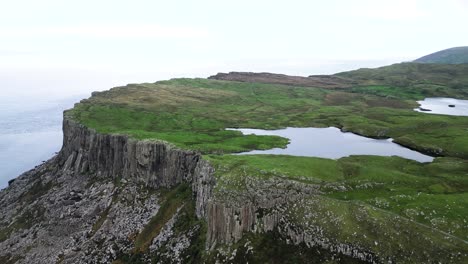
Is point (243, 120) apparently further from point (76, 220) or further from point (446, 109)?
point (446, 109)

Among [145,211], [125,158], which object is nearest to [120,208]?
[145,211]

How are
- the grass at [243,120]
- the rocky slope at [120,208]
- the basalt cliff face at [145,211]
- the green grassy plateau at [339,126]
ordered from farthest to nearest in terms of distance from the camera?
the grass at [243,120], the rocky slope at [120,208], the basalt cliff face at [145,211], the green grassy plateau at [339,126]

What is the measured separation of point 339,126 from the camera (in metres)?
139

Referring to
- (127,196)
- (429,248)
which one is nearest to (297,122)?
(127,196)

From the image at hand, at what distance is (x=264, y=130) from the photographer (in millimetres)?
136000

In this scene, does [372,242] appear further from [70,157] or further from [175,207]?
[70,157]

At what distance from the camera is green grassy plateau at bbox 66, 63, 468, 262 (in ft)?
188

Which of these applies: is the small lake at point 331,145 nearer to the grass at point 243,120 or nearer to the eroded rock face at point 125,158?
the grass at point 243,120

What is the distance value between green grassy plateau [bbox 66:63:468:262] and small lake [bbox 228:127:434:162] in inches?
169

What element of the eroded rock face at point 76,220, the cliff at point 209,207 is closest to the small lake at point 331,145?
the cliff at point 209,207

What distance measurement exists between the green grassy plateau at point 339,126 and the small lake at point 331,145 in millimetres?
4283

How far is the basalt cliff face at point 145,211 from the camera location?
60094 millimetres

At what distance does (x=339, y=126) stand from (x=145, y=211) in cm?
8169

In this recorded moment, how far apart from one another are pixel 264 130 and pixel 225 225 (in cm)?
7575
